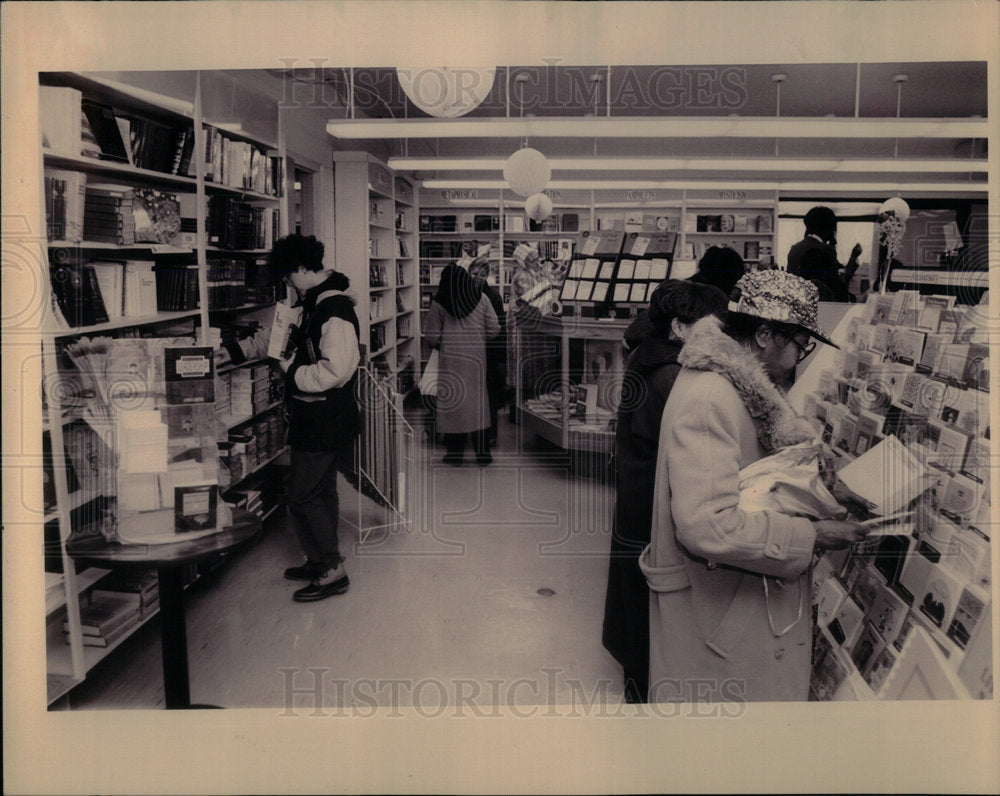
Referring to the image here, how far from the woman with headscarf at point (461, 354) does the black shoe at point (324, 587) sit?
248 centimetres

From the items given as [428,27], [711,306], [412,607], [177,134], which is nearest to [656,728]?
[711,306]

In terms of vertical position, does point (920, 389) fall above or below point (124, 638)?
above

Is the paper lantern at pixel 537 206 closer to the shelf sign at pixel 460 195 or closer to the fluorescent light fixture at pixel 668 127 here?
the fluorescent light fixture at pixel 668 127

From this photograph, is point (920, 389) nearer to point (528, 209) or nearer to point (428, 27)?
point (428, 27)

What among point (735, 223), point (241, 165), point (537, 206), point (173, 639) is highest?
point (735, 223)

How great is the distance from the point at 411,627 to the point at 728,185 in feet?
24.4

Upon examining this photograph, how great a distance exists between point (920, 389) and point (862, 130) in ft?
10.9

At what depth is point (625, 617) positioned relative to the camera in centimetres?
277

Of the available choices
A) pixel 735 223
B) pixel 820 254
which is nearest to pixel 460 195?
pixel 735 223

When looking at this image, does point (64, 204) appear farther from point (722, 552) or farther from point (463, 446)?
point (463, 446)

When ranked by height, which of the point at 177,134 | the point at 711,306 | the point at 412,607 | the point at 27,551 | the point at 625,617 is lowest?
the point at 412,607

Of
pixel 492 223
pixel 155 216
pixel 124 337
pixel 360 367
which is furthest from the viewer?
pixel 492 223

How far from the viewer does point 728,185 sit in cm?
935

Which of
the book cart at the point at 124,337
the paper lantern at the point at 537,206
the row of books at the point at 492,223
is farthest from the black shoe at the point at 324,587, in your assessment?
the row of books at the point at 492,223
